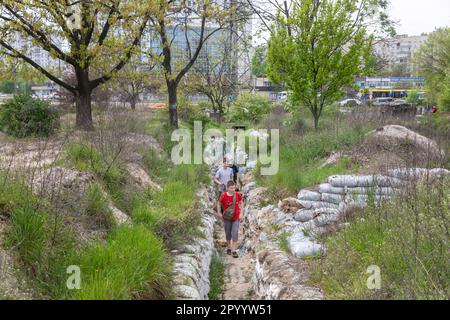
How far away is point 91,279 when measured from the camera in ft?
12.8

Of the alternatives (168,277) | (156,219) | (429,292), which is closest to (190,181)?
(156,219)

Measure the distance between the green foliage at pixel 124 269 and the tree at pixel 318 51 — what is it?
9275 mm

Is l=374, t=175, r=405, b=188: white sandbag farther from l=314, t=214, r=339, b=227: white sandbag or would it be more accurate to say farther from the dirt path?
the dirt path

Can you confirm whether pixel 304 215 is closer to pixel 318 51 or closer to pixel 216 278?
pixel 216 278

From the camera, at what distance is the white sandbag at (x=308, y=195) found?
7445 mm

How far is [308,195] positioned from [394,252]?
320 cm

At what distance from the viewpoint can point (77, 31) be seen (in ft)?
→ 40.3

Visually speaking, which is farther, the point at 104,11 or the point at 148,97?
the point at 148,97

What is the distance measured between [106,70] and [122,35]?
71.7 inches

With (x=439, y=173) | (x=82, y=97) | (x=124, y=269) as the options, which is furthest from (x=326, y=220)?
(x=82, y=97)

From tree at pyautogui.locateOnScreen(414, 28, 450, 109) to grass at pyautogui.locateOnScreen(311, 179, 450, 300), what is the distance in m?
25.0

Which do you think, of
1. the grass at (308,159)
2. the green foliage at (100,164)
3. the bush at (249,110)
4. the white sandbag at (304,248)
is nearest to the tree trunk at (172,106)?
the grass at (308,159)

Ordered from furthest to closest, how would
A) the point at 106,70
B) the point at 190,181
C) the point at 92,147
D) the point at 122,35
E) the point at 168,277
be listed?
the point at 122,35 < the point at 106,70 < the point at 190,181 < the point at 92,147 < the point at 168,277
